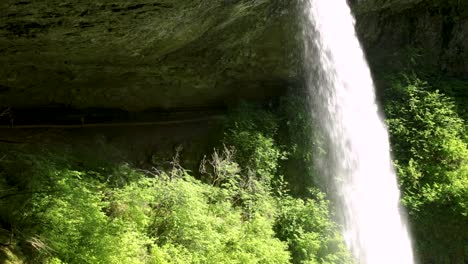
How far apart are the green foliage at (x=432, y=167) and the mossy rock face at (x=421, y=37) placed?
1.60 metres

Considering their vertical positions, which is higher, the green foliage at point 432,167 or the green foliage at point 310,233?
the green foliage at point 432,167

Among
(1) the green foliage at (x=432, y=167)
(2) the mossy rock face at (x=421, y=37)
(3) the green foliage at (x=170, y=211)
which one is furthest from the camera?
(2) the mossy rock face at (x=421, y=37)

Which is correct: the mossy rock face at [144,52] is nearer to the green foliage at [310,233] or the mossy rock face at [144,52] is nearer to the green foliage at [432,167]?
the green foliage at [432,167]

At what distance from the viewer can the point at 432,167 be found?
42.5 feet

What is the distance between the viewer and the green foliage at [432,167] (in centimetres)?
1251

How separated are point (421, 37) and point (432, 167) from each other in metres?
4.82

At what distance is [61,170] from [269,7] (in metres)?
5.49

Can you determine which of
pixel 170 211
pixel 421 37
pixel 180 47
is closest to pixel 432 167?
pixel 421 37

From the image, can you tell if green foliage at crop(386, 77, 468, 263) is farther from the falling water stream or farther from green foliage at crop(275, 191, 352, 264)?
green foliage at crop(275, 191, 352, 264)

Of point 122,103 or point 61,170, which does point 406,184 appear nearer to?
point 122,103

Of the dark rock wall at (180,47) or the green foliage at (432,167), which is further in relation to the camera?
the green foliage at (432,167)

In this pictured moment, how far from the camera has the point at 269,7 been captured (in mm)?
10453

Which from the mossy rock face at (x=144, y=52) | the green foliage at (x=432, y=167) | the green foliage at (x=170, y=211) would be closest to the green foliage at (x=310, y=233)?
the green foliage at (x=170, y=211)


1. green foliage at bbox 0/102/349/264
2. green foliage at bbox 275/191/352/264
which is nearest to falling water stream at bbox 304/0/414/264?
green foliage at bbox 275/191/352/264
